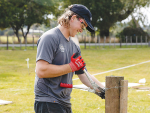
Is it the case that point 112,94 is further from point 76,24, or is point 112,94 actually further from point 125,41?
point 125,41

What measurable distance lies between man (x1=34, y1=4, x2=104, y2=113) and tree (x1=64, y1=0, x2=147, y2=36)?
137 feet

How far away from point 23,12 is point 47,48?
4070 centimetres

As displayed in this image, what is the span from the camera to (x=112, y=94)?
319 centimetres

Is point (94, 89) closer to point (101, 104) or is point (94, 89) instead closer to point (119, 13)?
point (101, 104)

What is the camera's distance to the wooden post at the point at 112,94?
3.16 meters

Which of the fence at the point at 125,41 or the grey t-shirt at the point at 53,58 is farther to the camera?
the fence at the point at 125,41

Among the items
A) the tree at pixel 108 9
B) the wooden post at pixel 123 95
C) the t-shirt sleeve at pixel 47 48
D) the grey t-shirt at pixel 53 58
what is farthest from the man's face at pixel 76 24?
the tree at pixel 108 9

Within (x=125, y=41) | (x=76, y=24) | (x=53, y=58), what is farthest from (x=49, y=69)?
(x=125, y=41)

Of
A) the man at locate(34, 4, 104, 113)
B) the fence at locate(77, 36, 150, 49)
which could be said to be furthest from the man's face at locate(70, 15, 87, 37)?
the fence at locate(77, 36, 150, 49)

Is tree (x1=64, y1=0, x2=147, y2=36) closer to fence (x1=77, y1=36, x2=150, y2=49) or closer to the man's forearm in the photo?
fence (x1=77, y1=36, x2=150, y2=49)

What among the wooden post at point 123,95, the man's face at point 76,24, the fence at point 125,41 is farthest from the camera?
the fence at point 125,41

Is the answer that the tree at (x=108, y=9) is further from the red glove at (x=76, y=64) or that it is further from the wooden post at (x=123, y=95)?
the red glove at (x=76, y=64)

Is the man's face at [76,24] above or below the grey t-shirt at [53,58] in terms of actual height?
above

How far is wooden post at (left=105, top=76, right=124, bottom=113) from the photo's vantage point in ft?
10.4
